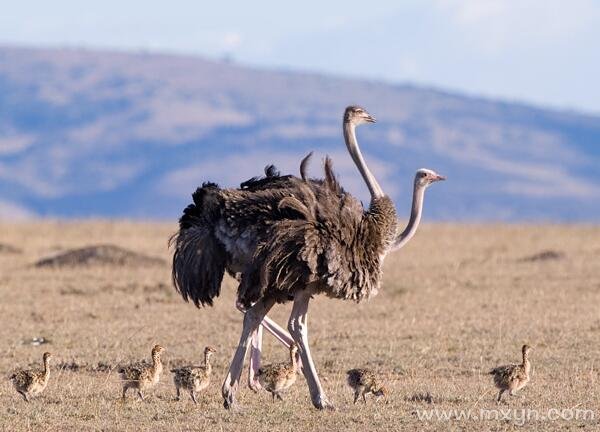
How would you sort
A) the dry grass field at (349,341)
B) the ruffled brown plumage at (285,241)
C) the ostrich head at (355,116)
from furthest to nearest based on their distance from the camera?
the ostrich head at (355,116)
the ruffled brown plumage at (285,241)
the dry grass field at (349,341)

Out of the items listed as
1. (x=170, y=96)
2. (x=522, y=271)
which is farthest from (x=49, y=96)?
(x=522, y=271)

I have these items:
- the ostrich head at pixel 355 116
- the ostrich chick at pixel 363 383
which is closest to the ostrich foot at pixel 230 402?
the ostrich chick at pixel 363 383

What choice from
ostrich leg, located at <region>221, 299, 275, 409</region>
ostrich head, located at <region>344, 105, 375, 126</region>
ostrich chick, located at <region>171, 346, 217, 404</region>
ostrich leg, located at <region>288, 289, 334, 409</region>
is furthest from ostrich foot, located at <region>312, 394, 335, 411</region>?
ostrich head, located at <region>344, 105, 375, 126</region>

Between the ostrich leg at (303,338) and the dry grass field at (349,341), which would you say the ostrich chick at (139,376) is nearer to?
the dry grass field at (349,341)

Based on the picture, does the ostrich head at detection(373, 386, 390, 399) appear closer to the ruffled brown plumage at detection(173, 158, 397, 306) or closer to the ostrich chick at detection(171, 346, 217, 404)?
the ruffled brown plumage at detection(173, 158, 397, 306)

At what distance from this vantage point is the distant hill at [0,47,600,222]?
5989 inches

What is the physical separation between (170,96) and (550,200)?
56.2 metres

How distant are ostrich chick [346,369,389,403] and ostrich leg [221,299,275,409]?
2.47 feet

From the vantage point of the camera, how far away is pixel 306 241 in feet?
33.9

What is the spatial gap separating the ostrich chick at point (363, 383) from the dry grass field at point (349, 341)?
0.34ft

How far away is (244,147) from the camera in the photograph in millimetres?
163375

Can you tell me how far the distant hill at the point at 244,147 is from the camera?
152125mm

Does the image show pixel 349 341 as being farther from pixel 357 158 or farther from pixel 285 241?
pixel 285 241

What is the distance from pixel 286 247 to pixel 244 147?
503 ft
